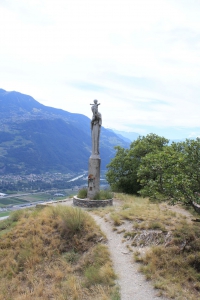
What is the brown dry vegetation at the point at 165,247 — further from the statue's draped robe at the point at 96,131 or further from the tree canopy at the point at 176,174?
the statue's draped robe at the point at 96,131

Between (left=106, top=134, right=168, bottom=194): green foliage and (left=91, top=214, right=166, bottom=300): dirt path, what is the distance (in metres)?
14.7

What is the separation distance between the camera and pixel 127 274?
998 centimetres

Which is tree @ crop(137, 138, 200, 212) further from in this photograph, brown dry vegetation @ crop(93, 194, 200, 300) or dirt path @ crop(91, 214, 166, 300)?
dirt path @ crop(91, 214, 166, 300)

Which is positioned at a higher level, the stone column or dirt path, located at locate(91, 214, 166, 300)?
the stone column

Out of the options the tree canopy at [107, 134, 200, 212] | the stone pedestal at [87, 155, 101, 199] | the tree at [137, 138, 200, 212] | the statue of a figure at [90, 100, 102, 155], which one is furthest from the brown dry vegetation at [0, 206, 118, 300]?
the statue of a figure at [90, 100, 102, 155]

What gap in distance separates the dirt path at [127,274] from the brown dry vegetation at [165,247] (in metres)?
0.25

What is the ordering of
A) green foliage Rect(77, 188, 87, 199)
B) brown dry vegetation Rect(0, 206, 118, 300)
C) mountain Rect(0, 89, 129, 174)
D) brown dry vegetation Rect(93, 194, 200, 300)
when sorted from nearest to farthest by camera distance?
brown dry vegetation Rect(93, 194, 200, 300) < brown dry vegetation Rect(0, 206, 118, 300) < green foliage Rect(77, 188, 87, 199) < mountain Rect(0, 89, 129, 174)

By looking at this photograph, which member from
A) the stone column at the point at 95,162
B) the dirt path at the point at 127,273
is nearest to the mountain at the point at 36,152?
the stone column at the point at 95,162

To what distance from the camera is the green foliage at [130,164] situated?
90.0ft

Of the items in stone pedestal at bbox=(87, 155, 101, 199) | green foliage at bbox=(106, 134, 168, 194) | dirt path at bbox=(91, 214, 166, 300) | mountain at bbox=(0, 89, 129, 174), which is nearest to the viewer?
dirt path at bbox=(91, 214, 166, 300)

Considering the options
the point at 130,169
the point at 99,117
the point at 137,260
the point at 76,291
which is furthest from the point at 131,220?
the point at 130,169

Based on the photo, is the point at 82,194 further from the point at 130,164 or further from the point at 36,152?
the point at 36,152

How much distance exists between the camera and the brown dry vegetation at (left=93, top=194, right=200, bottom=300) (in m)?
8.99

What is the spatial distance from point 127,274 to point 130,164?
18.5 metres
